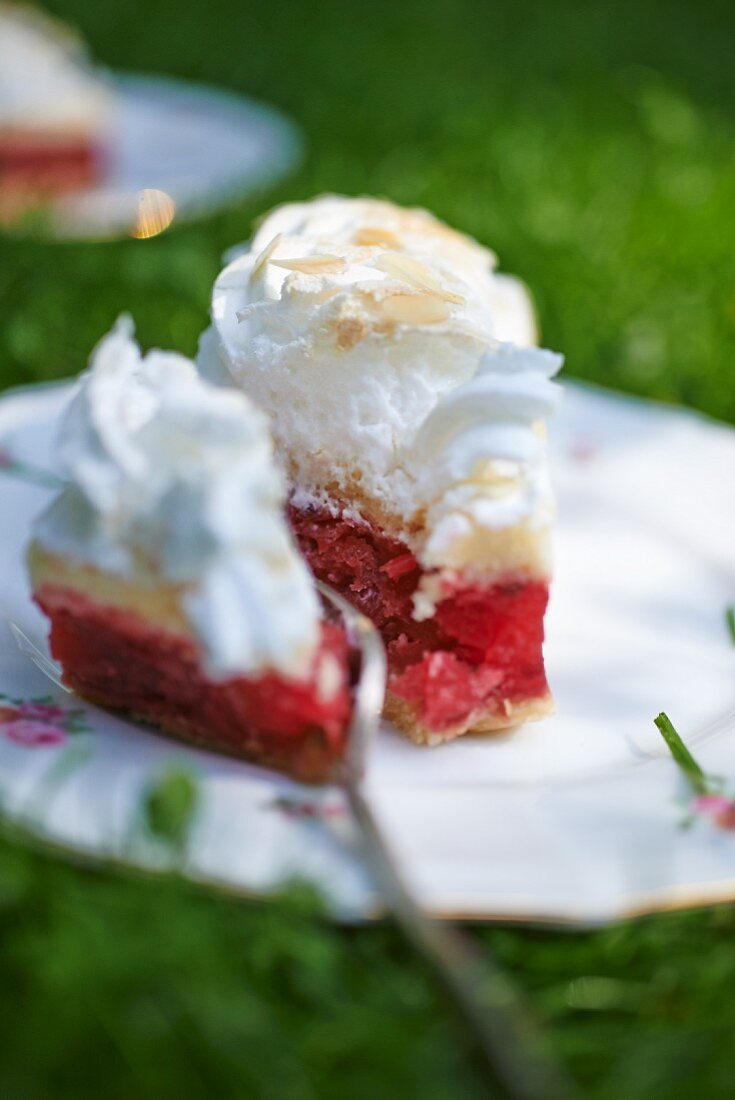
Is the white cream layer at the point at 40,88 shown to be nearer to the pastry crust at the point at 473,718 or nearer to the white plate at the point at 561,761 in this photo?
the white plate at the point at 561,761

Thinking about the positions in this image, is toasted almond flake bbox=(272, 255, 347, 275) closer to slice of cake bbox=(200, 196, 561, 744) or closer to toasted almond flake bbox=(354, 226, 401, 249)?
slice of cake bbox=(200, 196, 561, 744)

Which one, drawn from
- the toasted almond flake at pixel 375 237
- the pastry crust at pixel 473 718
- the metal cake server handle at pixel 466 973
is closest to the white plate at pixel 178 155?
the toasted almond flake at pixel 375 237

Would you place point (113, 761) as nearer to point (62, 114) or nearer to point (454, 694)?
point (454, 694)

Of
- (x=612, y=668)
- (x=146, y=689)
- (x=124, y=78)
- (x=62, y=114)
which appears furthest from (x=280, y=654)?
(x=124, y=78)

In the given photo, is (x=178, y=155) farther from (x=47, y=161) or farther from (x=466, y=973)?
(x=466, y=973)

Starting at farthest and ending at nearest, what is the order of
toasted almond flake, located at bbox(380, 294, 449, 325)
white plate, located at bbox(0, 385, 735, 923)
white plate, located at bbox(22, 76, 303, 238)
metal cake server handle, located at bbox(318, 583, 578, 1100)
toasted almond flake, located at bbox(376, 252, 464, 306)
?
white plate, located at bbox(22, 76, 303, 238), toasted almond flake, located at bbox(376, 252, 464, 306), toasted almond flake, located at bbox(380, 294, 449, 325), white plate, located at bbox(0, 385, 735, 923), metal cake server handle, located at bbox(318, 583, 578, 1100)

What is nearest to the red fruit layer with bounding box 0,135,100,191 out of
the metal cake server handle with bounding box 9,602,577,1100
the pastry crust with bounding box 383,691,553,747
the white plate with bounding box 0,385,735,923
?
the white plate with bounding box 0,385,735,923
